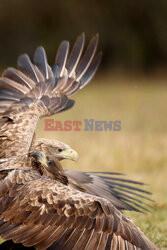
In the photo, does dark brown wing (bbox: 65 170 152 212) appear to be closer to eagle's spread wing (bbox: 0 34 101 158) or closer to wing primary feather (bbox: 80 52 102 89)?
eagle's spread wing (bbox: 0 34 101 158)

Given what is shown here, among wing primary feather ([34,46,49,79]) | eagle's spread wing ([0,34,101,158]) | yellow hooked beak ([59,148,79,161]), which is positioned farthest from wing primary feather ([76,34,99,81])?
yellow hooked beak ([59,148,79,161])

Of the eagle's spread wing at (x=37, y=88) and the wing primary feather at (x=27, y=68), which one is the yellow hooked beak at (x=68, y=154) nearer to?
the eagle's spread wing at (x=37, y=88)

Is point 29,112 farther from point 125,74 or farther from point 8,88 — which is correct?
→ point 125,74

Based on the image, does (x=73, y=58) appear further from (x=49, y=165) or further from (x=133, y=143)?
(x=133, y=143)

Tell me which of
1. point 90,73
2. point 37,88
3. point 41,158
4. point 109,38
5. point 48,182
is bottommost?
point 48,182

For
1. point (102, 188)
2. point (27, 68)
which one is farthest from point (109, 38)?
point (102, 188)

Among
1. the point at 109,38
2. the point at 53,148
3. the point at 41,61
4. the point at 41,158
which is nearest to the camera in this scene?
the point at 41,158

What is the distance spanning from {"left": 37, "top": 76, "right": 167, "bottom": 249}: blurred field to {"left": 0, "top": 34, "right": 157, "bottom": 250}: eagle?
1.00 metres

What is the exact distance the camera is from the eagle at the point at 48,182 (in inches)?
161

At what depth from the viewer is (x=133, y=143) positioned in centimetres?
1012

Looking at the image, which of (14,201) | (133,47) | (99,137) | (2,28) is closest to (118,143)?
(99,137)

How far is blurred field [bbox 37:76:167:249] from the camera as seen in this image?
22.5 ft

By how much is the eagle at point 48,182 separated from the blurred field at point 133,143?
100 cm

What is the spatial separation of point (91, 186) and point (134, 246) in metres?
1.60
